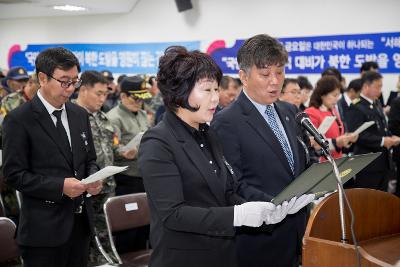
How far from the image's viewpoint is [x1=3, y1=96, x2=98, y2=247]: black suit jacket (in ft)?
7.27

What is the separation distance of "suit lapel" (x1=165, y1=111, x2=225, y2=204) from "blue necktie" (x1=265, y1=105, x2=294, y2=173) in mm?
505

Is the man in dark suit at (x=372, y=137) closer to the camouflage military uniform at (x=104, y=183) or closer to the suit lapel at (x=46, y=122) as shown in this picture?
the camouflage military uniform at (x=104, y=183)

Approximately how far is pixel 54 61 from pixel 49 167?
0.49 m

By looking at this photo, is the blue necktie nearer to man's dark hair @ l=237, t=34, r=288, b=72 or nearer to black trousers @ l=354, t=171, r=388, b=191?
man's dark hair @ l=237, t=34, r=288, b=72

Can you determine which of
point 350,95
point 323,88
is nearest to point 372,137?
point 323,88

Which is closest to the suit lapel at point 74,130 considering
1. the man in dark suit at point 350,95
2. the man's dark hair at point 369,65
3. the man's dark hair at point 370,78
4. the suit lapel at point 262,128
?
the suit lapel at point 262,128

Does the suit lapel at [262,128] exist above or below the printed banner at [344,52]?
below

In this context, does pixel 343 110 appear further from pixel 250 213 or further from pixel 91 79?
pixel 250 213

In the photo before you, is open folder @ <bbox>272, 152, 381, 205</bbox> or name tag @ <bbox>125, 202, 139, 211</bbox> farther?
name tag @ <bbox>125, 202, 139, 211</bbox>

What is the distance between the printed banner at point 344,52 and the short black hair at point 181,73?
18.4 feet

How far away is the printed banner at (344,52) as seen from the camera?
7320mm

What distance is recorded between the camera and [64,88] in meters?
2.32

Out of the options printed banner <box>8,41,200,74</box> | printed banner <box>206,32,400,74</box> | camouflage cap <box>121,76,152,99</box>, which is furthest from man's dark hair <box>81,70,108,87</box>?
printed banner <box>8,41,200,74</box>

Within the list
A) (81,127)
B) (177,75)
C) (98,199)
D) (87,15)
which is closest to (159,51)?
(87,15)
